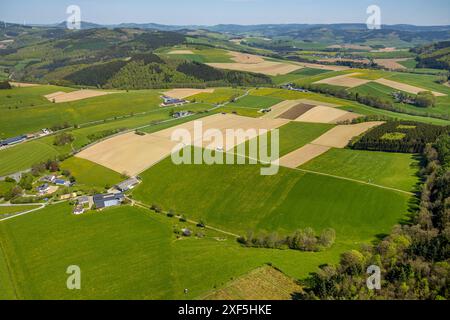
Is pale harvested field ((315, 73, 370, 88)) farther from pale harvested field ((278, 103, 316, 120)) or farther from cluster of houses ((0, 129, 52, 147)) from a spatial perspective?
cluster of houses ((0, 129, 52, 147))

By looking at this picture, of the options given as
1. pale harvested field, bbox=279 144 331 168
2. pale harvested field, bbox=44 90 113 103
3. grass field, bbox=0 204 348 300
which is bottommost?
grass field, bbox=0 204 348 300

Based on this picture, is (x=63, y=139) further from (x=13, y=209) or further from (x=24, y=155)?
(x=13, y=209)

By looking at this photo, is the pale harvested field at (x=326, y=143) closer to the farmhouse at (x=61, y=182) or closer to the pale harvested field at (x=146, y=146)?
the pale harvested field at (x=146, y=146)

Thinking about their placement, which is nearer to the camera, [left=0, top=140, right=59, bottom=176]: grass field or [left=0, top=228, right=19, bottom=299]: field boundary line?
[left=0, top=228, right=19, bottom=299]: field boundary line

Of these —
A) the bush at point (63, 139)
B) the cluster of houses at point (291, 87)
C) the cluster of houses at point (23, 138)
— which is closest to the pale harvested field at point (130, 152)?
the bush at point (63, 139)

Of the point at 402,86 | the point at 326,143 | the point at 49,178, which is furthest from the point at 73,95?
the point at 402,86

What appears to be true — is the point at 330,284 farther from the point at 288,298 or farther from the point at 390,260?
the point at 390,260

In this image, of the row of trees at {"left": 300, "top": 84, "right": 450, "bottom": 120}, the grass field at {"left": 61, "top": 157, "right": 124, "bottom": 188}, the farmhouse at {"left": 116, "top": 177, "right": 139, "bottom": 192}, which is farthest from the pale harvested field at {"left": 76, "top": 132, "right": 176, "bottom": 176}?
the row of trees at {"left": 300, "top": 84, "right": 450, "bottom": 120}
